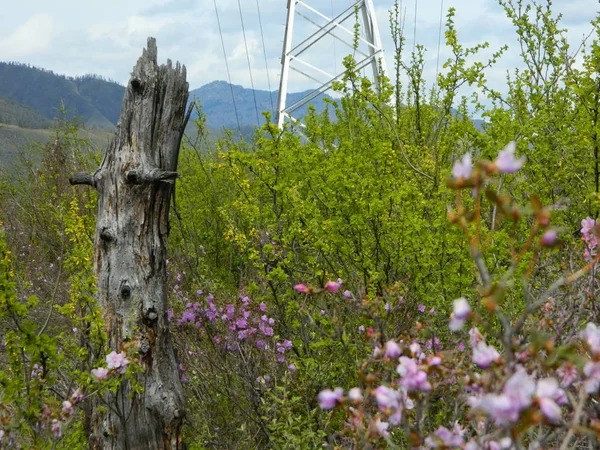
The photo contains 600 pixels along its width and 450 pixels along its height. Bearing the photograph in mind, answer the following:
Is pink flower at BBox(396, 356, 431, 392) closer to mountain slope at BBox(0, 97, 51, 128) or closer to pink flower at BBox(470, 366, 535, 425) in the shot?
pink flower at BBox(470, 366, 535, 425)

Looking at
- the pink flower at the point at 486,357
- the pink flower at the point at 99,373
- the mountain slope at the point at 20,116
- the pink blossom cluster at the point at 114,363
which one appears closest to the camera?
the pink flower at the point at 486,357

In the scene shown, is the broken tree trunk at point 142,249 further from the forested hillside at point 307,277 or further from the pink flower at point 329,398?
the pink flower at point 329,398

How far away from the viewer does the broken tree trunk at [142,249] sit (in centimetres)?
307

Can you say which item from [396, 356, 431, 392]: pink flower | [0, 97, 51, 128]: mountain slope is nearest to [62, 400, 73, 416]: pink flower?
[396, 356, 431, 392]: pink flower

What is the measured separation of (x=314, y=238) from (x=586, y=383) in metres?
2.82

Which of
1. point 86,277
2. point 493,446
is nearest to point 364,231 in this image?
point 86,277

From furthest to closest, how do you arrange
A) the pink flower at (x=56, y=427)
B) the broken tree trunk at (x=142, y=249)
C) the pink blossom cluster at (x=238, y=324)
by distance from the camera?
the pink blossom cluster at (x=238, y=324), the broken tree trunk at (x=142, y=249), the pink flower at (x=56, y=427)

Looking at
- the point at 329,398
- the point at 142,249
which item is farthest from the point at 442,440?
the point at 142,249

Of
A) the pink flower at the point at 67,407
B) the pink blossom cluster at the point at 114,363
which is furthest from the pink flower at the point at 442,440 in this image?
the pink blossom cluster at the point at 114,363

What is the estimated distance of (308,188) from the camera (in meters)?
4.27

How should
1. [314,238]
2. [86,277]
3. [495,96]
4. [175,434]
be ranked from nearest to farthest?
[86,277] < [175,434] < [314,238] < [495,96]

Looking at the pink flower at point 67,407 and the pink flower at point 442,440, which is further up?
A: the pink flower at point 442,440

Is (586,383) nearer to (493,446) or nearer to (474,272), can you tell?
(493,446)

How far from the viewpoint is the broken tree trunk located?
307cm
